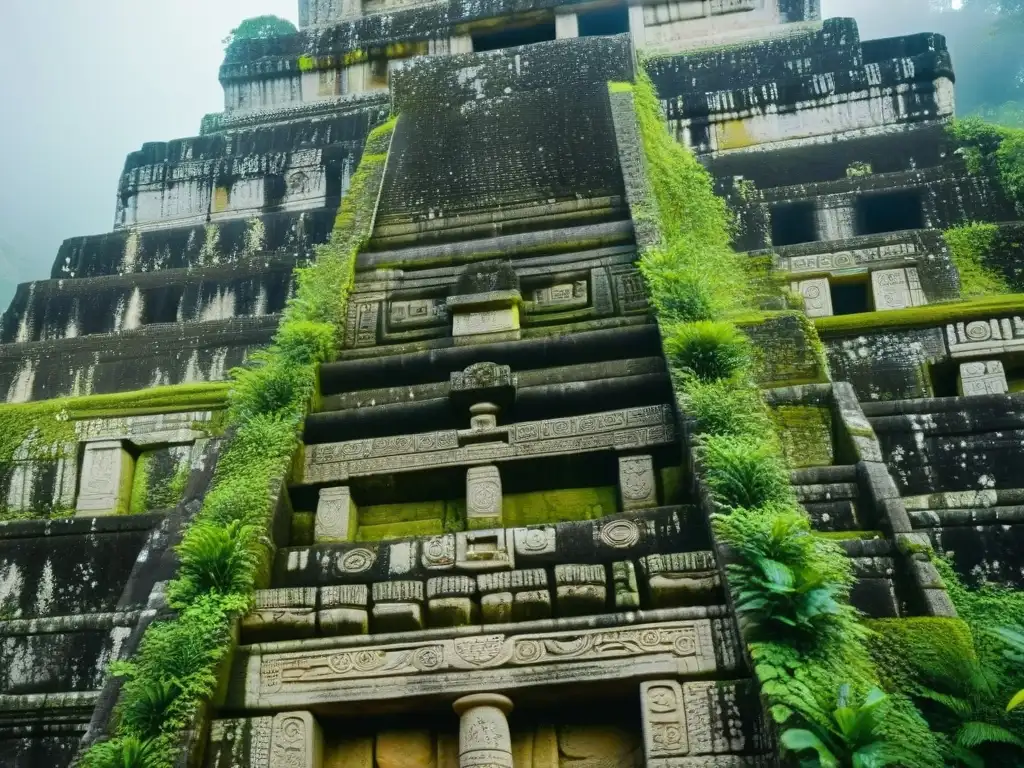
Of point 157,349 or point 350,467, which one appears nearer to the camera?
point 350,467

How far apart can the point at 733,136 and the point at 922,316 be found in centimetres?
568

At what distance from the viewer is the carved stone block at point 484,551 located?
623 cm

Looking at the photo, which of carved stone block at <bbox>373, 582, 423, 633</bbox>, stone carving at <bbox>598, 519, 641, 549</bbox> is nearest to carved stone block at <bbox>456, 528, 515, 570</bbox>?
carved stone block at <bbox>373, 582, 423, 633</bbox>

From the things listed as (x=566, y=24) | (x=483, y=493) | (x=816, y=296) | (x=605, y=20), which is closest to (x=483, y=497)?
(x=483, y=493)

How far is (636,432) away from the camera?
7.09 metres

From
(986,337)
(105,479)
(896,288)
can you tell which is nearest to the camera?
(105,479)

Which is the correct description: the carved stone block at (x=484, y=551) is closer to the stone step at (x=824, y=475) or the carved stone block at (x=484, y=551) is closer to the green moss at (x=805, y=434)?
the stone step at (x=824, y=475)

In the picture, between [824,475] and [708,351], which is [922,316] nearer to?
[708,351]

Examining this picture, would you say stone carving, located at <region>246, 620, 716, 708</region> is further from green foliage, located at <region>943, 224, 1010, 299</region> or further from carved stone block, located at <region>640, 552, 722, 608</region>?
green foliage, located at <region>943, 224, 1010, 299</region>

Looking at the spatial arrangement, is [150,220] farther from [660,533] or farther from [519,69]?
[660,533]

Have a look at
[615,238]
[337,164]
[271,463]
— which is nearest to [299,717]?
[271,463]

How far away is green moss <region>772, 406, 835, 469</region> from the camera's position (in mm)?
7035

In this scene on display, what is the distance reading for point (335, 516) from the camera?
711cm

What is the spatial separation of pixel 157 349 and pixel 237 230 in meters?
2.94
